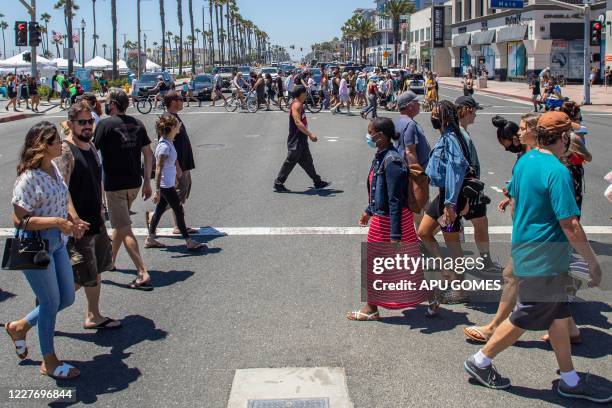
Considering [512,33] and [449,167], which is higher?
[512,33]

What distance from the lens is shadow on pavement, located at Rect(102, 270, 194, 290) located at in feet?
22.7

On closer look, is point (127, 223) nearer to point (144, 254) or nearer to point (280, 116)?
point (144, 254)

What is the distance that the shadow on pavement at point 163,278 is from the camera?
6.92 m

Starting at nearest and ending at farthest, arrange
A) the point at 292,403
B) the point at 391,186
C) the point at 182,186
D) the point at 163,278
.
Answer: the point at 292,403 → the point at 391,186 → the point at 163,278 → the point at 182,186

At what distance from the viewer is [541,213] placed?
13.8 feet

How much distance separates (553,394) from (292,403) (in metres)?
1.64

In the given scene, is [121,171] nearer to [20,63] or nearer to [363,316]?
[363,316]

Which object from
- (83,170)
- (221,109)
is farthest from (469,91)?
(83,170)


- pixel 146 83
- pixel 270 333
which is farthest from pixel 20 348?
pixel 146 83

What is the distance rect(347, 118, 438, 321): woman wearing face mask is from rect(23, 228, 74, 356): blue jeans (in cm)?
230

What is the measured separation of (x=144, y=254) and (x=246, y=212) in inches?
96.9

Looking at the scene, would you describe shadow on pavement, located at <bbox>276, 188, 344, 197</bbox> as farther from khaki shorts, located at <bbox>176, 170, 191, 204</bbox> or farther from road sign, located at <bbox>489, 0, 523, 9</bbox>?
road sign, located at <bbox>489, 0, 523, 9</bbox>

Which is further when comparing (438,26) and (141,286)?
(438,26)

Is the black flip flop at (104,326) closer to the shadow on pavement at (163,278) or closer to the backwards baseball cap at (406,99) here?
the shadow on pavement at (163,278)
